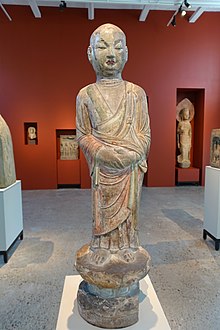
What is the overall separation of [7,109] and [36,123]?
2.46ft

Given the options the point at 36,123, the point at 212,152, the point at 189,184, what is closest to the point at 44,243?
the point at 212,152

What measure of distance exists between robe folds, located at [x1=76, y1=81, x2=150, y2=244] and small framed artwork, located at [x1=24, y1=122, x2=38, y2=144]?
213 inches

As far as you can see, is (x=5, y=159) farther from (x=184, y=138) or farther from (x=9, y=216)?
(x=184, y=138)

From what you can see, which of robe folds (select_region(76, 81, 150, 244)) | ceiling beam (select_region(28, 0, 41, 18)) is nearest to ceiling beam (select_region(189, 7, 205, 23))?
ceiling beam (select_region(28, 0, 41, 18))

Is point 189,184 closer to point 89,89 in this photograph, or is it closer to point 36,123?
point 36,123

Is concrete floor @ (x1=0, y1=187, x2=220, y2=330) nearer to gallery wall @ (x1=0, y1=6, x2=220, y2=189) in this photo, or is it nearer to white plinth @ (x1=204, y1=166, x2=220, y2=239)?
white plinth @ (x1=204, y1=166, x2=220, y2=239)

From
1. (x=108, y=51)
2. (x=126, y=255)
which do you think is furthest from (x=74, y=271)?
(x=108, y=51)

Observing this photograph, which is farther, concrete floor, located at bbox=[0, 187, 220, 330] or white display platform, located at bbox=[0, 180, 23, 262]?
white display platform, located at bbox=[0, 180, 23, 262]

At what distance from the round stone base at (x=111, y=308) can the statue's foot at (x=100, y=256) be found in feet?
0.67

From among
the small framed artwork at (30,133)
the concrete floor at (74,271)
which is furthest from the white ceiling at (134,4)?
the concrete floor at (74,271)

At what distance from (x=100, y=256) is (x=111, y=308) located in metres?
0.33

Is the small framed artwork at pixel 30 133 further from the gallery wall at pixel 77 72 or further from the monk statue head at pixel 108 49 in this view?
the monk statue head at pixel 108 49

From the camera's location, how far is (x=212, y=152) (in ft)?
12.1

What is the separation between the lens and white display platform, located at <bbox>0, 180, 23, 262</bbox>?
3064mm
